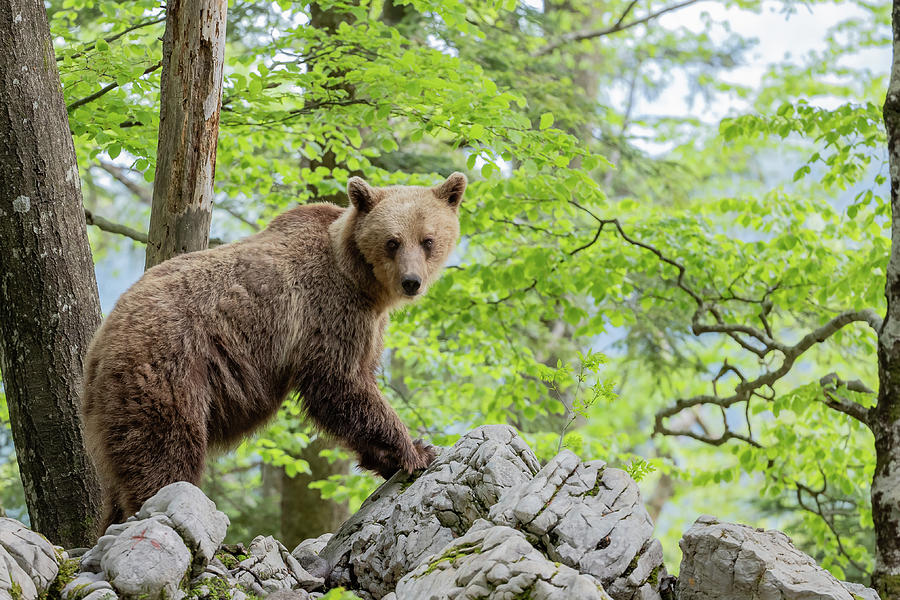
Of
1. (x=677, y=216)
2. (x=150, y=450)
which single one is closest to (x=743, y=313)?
(x=677, y=216)

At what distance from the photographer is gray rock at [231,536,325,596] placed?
143 inches

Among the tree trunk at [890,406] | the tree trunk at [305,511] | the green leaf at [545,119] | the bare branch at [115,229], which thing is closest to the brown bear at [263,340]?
the green leaf at [545,119]

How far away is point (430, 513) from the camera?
4.05 metres

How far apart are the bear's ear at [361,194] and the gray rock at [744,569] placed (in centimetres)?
281

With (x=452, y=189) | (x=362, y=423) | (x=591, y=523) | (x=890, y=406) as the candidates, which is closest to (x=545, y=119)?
(x=452, y=189)

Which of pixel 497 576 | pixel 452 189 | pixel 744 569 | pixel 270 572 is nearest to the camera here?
pixel 497 576

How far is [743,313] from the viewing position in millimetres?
9164

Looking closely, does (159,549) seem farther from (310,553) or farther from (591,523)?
(591,523)

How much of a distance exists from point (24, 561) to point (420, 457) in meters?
2.19

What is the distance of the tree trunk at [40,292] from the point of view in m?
4.73

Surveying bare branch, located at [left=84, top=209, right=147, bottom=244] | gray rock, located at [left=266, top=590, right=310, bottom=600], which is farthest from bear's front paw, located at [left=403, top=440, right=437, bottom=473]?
bare branch, located at [left=84, top=209, right=147, bottom=244]

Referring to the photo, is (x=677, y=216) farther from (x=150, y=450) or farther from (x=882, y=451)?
(x=150, y=450)

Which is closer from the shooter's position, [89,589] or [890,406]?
[89,589]

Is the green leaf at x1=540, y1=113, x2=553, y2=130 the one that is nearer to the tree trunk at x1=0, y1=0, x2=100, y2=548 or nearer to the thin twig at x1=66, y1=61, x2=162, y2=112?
the thin twig at x1=66, y1=61, x2=162, y2=112
